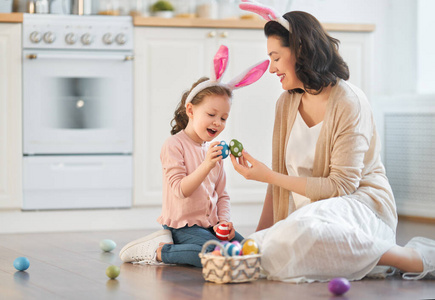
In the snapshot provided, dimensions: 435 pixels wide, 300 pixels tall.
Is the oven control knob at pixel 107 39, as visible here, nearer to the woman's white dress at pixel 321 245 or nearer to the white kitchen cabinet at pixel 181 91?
the white kitchen cabinet at pixel 181 91

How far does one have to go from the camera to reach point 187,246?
2412 mm

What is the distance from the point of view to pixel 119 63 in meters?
3.61

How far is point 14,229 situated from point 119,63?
0.99 meters

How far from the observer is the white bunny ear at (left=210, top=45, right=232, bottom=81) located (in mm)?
2418

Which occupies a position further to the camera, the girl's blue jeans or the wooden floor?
the girl's blue jeans

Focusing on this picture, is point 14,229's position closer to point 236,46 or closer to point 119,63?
point 119,63

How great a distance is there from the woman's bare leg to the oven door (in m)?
1.78

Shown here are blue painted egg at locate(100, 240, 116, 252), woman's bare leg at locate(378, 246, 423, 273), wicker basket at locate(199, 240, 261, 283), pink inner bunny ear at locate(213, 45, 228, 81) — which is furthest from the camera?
blue painted egg at locate(100, 240, 116, 252)

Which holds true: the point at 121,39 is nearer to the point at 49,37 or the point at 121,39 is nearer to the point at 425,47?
the point at 49,37

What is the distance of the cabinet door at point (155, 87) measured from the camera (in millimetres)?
3637

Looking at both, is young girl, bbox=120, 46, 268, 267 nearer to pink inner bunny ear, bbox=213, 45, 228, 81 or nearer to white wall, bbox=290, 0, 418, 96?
pink inner bunny ear, bbox=213, 45, 228, 81

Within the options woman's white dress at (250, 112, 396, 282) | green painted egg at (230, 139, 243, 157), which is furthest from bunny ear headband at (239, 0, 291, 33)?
woman's white dress at (250, 112, 396, 282)

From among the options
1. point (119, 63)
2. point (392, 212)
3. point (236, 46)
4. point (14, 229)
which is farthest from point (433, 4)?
point (14, 229)

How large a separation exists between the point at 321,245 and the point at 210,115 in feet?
2.08
